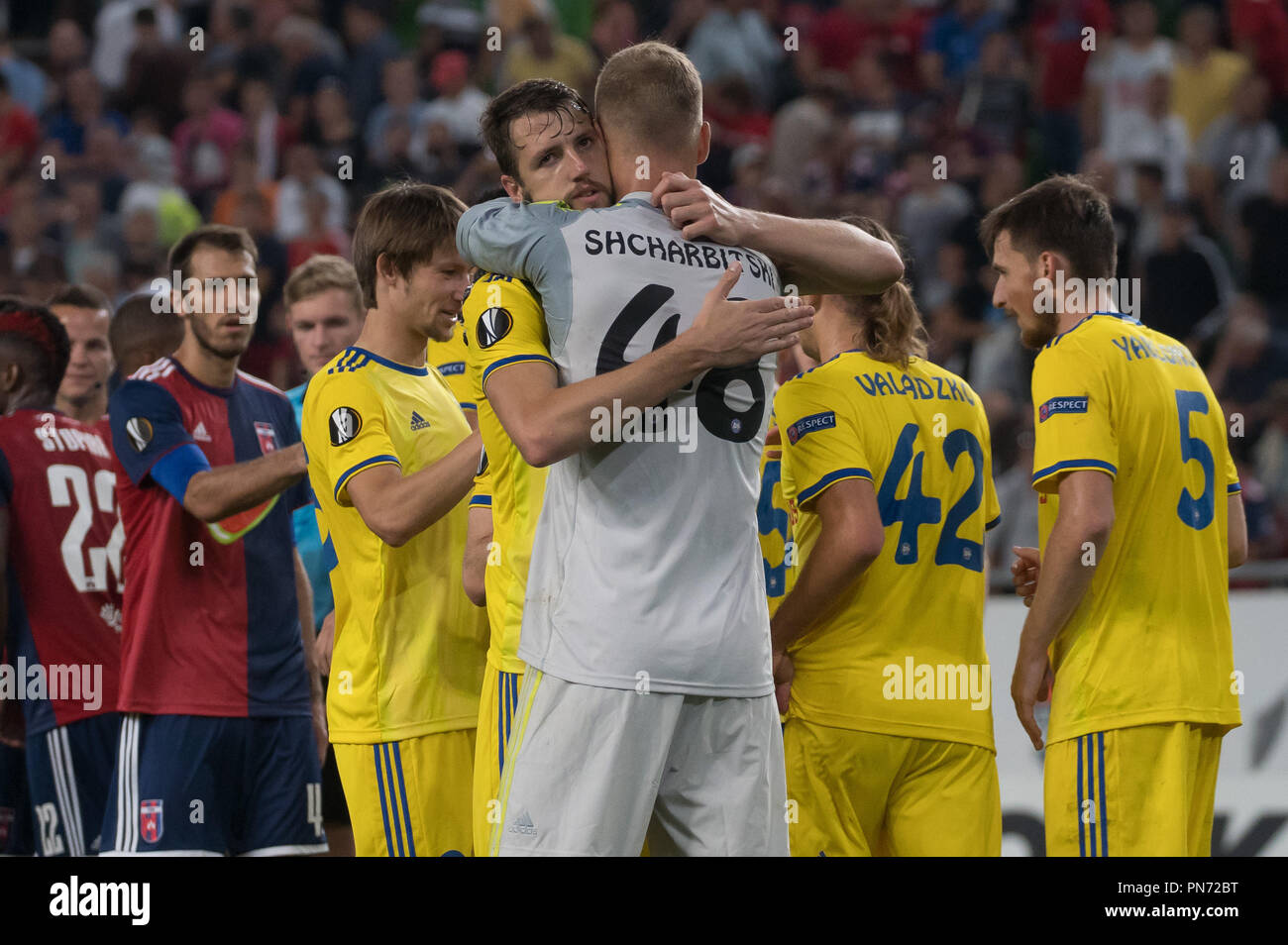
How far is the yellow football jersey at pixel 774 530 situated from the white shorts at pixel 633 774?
1.67 metres

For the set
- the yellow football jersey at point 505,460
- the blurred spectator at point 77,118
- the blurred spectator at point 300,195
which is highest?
the blurred spectator at point 77,118

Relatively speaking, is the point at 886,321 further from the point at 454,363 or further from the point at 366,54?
the point at 366,54

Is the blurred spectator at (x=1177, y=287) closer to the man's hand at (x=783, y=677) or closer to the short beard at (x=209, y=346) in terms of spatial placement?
the man's hand at (x=783, y=677)

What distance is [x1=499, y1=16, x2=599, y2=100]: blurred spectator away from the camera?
12766 millimetres

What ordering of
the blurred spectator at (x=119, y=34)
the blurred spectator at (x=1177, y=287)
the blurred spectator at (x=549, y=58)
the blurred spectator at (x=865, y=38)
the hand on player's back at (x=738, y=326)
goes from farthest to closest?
the blurred spectator at (x=119, y=34) < the blurred spectator at (x=865, y=38) < the blurred spectator at (x=549, y=58) < the blurred spectator at (x=1177, y=287) < the hand on player's back at (x=738, y=326)

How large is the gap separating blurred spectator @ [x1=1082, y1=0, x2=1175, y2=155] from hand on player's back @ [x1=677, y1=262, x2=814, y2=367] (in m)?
9.66

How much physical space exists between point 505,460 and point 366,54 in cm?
1069

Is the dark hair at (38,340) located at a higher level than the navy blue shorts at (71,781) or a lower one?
higher

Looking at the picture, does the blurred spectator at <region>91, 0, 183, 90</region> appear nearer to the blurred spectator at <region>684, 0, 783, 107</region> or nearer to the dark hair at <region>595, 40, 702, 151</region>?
the blurred spectator at <region>684, 0, 783, 107</region>

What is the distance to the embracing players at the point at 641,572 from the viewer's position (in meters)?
3.24

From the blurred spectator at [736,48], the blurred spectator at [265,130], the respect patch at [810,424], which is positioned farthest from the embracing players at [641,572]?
the blurred spectator at [265,130]

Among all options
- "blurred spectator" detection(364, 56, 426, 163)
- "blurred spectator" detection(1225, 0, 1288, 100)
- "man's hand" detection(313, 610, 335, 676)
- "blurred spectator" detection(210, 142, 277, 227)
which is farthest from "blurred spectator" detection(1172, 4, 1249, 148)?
"man's hand" detection(313, 610, 335, 676)
